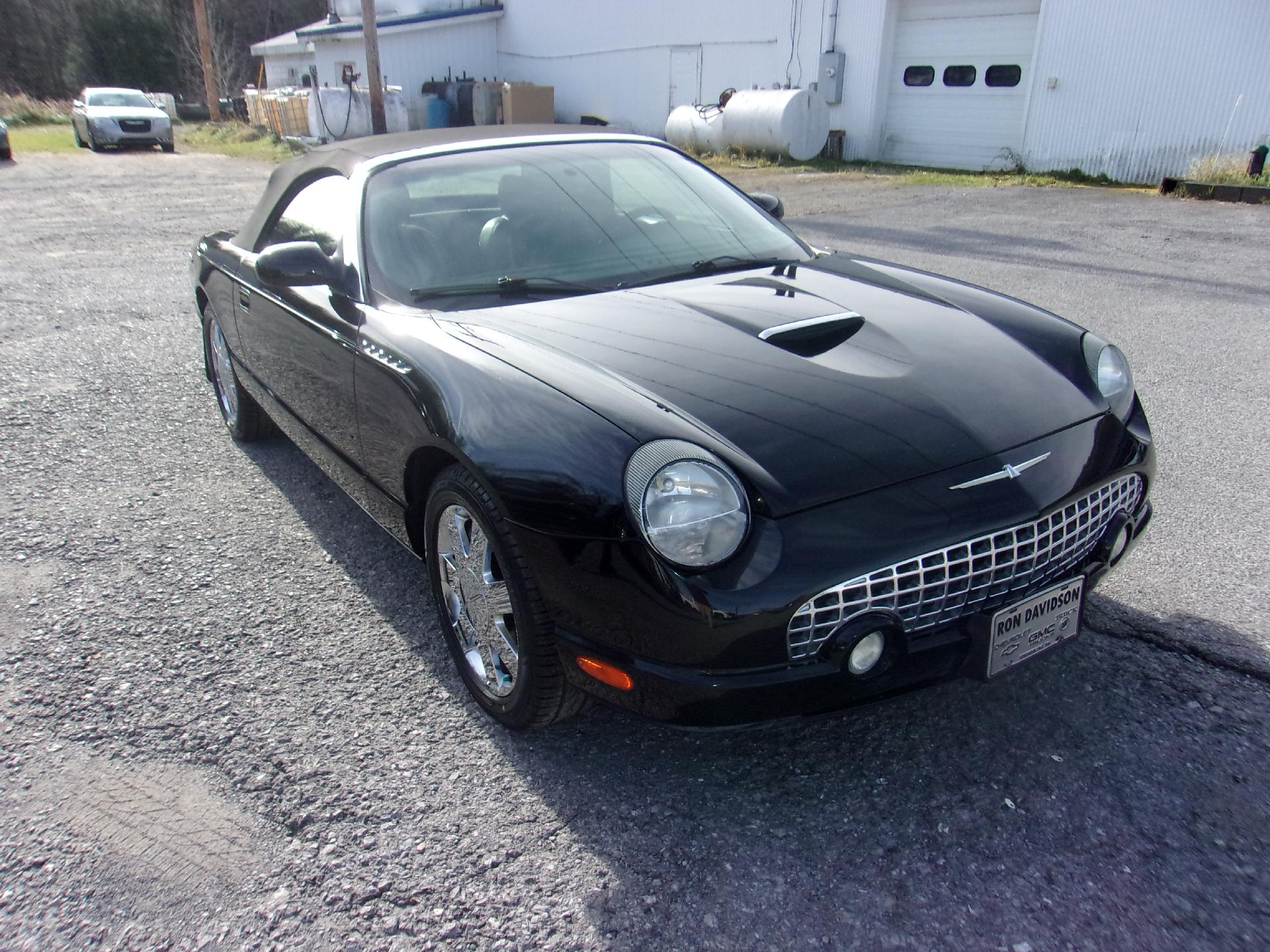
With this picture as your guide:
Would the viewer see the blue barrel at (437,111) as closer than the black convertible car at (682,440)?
No

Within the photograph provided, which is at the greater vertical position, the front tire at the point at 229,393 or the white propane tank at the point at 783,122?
the white propane tank at the point at 783,122

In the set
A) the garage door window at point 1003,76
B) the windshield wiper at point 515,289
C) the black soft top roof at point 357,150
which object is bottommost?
the windshield wiper at point 515,289

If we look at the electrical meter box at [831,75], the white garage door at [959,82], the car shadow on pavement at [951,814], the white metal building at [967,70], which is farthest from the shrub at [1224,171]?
the car shadow on pavement at [951,814]

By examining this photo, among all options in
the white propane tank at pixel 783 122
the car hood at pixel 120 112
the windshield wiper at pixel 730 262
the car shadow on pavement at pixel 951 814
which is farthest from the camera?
the car hood at pixel 120 112

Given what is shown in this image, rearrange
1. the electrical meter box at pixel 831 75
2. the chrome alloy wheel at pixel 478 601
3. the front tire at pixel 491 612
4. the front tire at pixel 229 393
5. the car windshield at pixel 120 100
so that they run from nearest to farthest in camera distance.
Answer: the front tire at pixel 491 612, the chrome alloy wheel at pixel 478 601, the front tire at pixel 229 393, the electrical meter box at pixel 831 75, the car windshield at pixel 120 100

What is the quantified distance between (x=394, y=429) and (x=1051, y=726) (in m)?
1.93

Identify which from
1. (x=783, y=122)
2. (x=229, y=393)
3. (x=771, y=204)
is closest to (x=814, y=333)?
(x=771, y=204)

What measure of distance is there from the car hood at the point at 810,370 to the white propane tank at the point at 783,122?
15.9 metres

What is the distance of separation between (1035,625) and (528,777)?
1.26 metres

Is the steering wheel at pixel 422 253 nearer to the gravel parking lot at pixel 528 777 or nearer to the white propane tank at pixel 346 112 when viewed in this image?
the gravel parking lot at pixel 528 777

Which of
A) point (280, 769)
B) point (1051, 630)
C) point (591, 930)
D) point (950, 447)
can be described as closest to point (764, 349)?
point (950, 447)

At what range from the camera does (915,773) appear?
232 cm

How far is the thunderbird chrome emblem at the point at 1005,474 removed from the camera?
7.00 feet

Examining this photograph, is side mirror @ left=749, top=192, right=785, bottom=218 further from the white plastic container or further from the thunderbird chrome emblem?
the white plastic container
